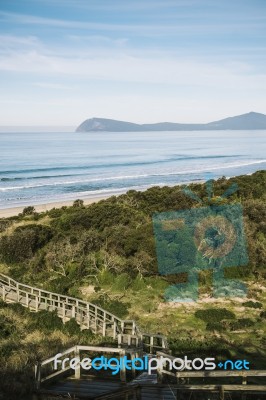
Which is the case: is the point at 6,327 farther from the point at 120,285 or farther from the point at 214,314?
the point at 214,314

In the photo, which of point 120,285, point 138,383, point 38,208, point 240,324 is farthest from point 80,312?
point 38,208

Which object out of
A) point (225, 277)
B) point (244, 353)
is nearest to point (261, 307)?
point (225, 277)

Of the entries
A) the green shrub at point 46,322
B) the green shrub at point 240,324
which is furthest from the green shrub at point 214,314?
the green shrub at point 46,322

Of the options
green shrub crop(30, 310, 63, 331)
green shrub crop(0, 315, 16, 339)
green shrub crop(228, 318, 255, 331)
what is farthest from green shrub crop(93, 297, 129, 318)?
green shrub crop(228, 318, 255, 331)

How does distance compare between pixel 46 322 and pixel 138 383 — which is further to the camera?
pixel 46 322

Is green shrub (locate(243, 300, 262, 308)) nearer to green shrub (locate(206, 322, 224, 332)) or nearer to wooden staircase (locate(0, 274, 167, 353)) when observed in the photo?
green shrub (locate(206, 322, 224, 332))

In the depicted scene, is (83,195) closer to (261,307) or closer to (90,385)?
(261,307)
